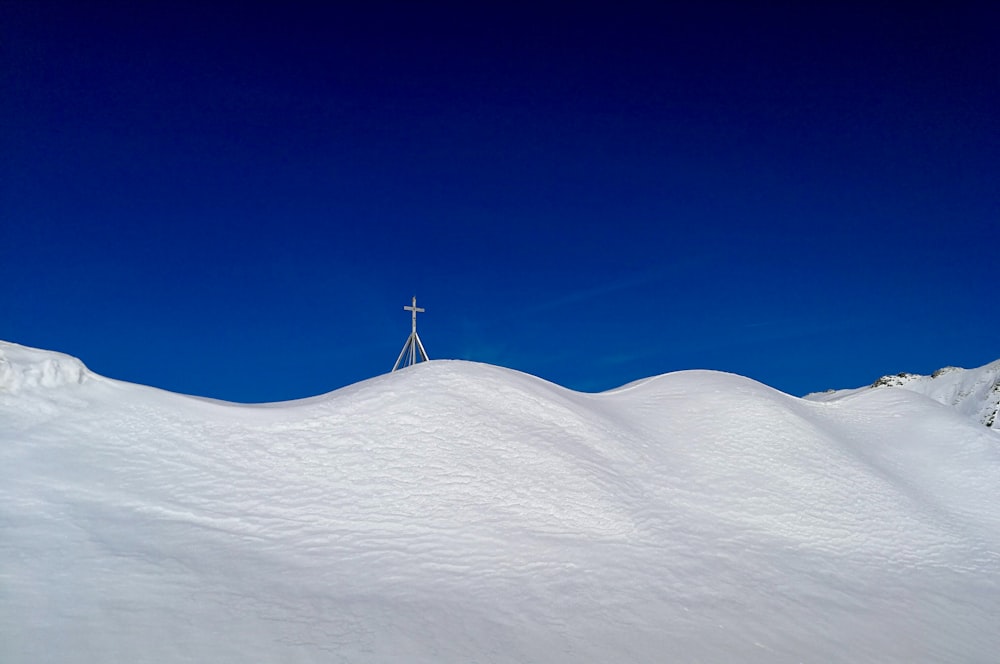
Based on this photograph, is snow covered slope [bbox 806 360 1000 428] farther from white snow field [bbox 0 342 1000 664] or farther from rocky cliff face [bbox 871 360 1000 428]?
white snow field [bbox 0 342 1000 664]

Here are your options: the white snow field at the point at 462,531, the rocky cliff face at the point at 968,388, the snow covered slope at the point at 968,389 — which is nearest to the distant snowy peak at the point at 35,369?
the white snow field at the point at 462,531

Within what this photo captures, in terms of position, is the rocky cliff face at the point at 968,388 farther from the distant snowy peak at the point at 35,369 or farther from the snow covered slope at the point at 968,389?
the distant snowy peak at the point at 35,369

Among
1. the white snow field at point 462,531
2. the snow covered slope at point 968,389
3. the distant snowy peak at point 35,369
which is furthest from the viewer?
the snow covered slope at point 968,389

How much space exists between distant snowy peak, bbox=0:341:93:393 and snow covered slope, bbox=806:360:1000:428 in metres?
56.2

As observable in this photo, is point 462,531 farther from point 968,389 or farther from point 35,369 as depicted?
point 968,389

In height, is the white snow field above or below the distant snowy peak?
below

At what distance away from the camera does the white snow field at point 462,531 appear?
5.95m

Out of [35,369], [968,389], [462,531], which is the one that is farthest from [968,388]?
[35,369]

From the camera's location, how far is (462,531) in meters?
8.69

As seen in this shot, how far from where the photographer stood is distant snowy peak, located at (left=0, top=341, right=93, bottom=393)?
9323mm

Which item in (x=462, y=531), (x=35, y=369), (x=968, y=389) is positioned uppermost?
(x=968, y=389)

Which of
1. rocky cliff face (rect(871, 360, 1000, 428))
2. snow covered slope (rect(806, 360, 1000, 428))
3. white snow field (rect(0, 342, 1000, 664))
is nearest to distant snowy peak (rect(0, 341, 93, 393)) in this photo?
white snow field (rect(0, 342, 1000, 664))

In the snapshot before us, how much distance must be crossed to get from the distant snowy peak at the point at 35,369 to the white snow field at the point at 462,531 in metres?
0.04

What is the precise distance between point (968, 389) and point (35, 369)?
79.0m
